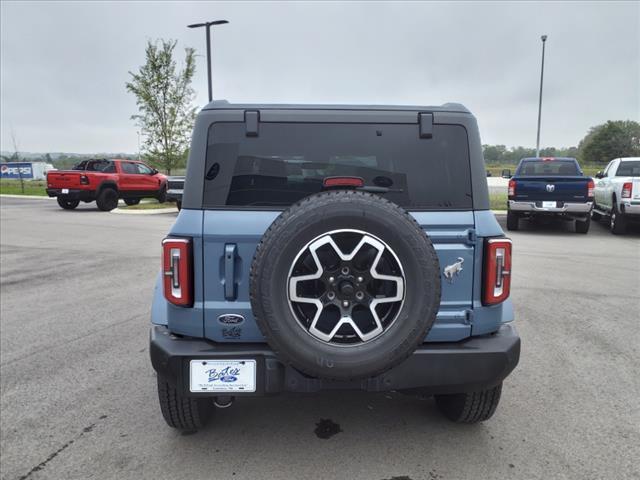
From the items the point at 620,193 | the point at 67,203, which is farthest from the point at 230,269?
the point at 67,203

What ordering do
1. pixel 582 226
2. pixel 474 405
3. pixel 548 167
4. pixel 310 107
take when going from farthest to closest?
pixel 548 167
pixel 582 226
pixel 474 405
pixel 310 107

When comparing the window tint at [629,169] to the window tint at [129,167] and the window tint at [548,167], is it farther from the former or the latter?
the window tint at [129,167]

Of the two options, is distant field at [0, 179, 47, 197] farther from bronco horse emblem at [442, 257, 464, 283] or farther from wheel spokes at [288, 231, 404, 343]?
bronco horse emblem at [442, 257, 464, 283]

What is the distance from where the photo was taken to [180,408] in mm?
2898

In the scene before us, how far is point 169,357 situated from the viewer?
2.52 metres

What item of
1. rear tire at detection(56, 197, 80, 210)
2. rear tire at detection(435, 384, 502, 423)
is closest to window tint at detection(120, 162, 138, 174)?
rear tire at detection(56, 197, 80, 210)

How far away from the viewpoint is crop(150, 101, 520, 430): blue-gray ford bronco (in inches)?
90.4

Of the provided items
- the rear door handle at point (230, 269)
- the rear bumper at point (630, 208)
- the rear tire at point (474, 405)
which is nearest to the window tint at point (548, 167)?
the rear bumper at point (630, 208)

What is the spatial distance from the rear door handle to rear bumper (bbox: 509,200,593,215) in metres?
11.0

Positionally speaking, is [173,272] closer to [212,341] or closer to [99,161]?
[212,341]

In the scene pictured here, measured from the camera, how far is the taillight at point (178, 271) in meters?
2.55

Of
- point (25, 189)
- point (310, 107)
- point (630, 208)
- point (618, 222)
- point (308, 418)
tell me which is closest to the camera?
point (310, 107)

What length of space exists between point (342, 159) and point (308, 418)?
1681 millimetres

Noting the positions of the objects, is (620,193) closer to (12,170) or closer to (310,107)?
(310,107)
